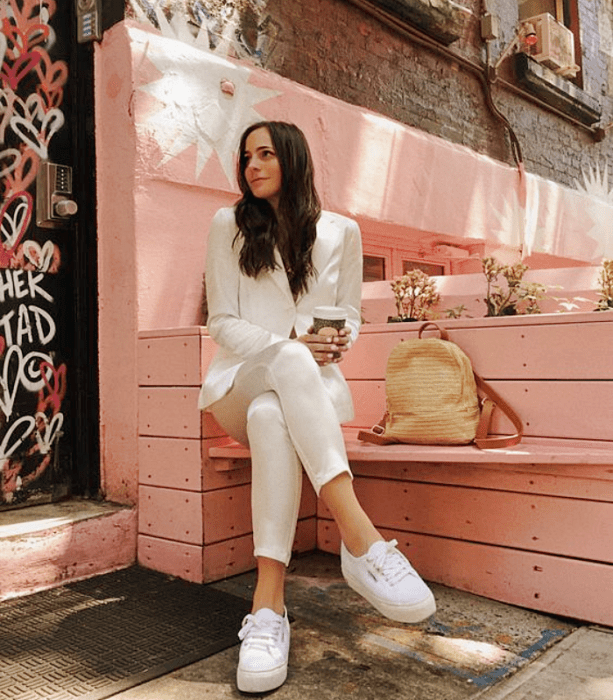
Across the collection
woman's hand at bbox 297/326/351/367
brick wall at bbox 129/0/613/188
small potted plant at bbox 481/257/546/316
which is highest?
brick wall at bbox 129/0/613/188

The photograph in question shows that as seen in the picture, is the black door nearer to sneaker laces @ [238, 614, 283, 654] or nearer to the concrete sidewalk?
the concrete sidewalk

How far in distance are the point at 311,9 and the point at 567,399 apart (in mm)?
3065

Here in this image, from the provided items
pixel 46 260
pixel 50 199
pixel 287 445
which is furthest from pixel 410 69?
pixel 287 445

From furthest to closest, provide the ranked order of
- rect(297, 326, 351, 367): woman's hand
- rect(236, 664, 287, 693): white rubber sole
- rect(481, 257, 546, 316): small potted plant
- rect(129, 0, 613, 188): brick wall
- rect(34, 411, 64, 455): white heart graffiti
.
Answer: rect(129, 0, 613, 188): brick wall → rect(34, 411, 64, 455): white heart graffiti → rect(481, 257, 546, 316): small potted plant → rect(297, 326, 351, 367): woman's hand → rect(236, 664, 287, 693): white rubber sole

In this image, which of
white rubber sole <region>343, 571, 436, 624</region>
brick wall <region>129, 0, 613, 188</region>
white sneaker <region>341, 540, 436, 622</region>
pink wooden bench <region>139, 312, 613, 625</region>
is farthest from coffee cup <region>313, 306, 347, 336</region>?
brick wall <region>129, 0, 613, 188</region>

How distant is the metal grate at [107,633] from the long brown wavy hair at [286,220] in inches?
45.8

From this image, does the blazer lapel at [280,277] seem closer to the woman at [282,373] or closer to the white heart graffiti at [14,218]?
the woman at [282,373]

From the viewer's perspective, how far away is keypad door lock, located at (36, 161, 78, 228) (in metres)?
3.03

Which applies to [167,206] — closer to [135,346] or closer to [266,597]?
[135,346]

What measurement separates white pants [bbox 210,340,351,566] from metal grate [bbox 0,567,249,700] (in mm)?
437

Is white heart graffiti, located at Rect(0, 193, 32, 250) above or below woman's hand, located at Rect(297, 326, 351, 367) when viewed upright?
above

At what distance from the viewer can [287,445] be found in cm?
199

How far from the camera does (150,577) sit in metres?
2.73

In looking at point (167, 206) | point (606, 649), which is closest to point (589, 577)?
point (606, 649)
